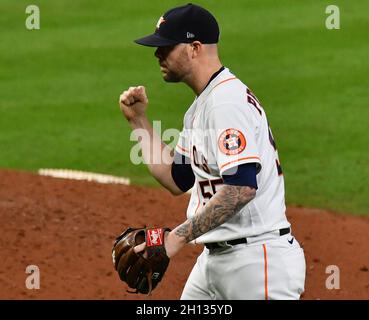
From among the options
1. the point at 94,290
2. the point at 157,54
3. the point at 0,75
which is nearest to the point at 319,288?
the point at 94,290

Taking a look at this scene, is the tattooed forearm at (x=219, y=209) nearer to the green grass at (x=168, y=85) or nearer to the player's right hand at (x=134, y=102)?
the player's right hand at (x=134, y=102)

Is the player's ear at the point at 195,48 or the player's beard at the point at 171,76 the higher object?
the player's ear at the point at 195,48

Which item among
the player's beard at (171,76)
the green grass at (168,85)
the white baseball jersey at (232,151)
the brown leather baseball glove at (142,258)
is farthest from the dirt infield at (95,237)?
the player's beard at (171,76)

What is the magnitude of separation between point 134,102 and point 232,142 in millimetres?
995

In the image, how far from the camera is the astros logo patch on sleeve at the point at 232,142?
4.72 m

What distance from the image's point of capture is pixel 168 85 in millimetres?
13375

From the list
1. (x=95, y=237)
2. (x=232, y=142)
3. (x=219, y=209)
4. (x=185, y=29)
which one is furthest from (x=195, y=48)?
(x=95, y=237)

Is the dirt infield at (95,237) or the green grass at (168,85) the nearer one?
the dirt infield at (95,237)

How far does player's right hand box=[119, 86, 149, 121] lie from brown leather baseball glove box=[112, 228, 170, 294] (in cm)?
74

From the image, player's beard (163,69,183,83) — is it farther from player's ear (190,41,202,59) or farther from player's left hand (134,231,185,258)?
player's left hand (134,231,185,258)

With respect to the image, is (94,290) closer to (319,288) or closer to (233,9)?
(319,288)

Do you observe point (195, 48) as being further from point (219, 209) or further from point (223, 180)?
point (219, 209)

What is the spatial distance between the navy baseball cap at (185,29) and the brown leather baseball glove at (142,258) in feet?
3.02

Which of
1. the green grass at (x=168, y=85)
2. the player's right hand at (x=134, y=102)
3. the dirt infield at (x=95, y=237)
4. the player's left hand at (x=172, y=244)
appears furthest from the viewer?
the green grass at (x=168, y=85)
